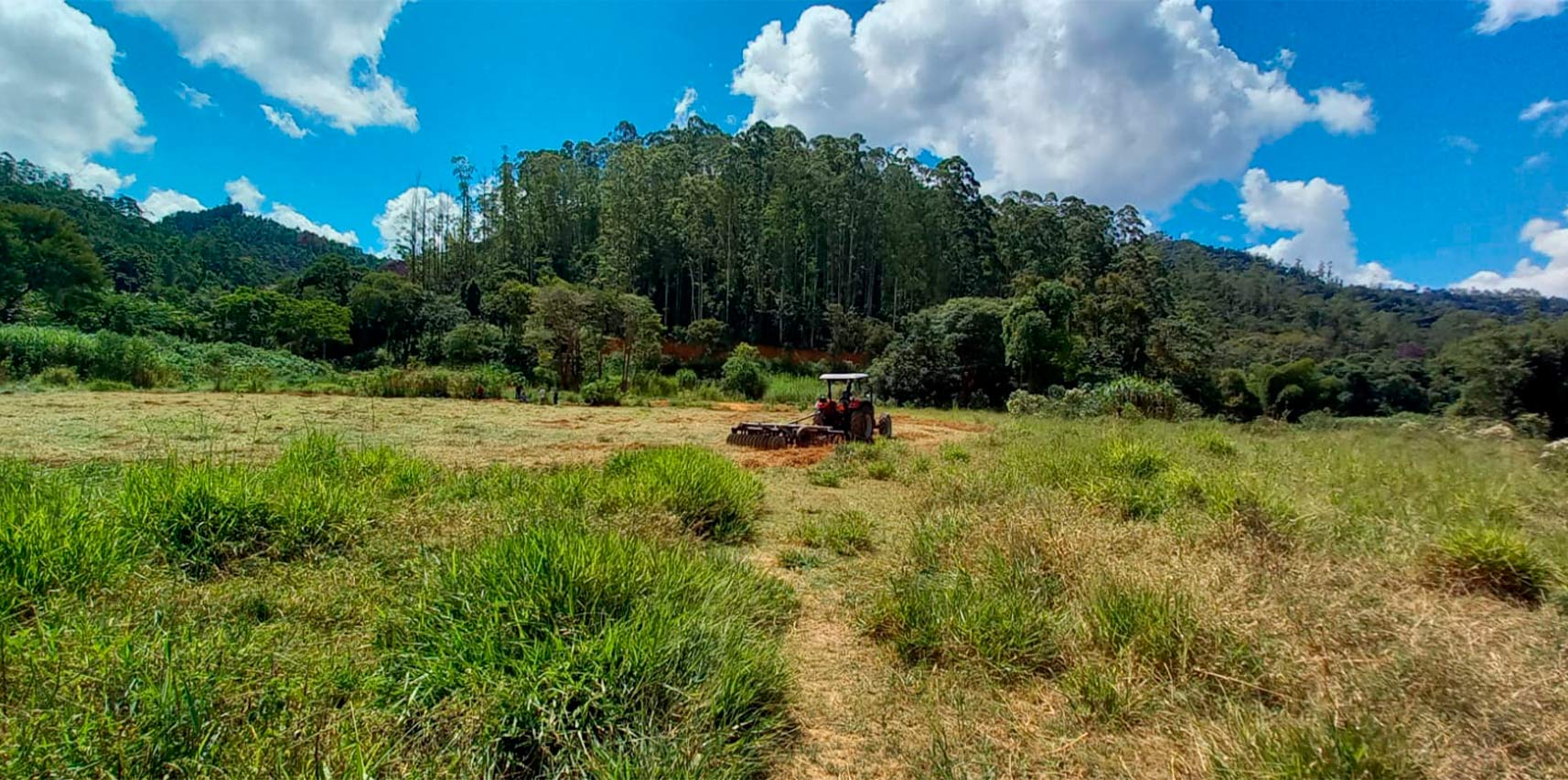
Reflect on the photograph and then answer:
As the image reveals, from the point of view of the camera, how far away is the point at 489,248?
49.9 m

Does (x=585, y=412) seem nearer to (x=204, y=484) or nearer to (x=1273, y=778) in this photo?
(x=204, y=484)

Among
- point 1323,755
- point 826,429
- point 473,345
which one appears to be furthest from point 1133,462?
point 473,345

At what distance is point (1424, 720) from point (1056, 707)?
4.06 feet

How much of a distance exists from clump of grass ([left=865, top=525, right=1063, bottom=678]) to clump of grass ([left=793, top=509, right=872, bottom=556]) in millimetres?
1195

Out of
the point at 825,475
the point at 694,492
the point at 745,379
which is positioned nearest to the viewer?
→ the point at 694,492

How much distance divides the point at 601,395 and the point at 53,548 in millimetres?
20896

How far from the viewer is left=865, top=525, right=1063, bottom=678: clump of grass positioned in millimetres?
2984

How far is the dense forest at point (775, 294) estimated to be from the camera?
1120 inches

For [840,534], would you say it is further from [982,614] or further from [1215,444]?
[1215,444]

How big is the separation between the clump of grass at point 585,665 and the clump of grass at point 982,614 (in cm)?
84

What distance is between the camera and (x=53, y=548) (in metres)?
2.98

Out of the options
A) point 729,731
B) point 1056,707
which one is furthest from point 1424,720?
point 729,731

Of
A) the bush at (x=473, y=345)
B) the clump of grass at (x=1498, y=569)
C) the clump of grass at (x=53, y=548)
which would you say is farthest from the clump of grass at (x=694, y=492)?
the bush at (x=473, y=345)

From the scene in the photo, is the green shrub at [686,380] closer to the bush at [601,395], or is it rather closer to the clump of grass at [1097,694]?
the bush at [601,395]
